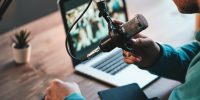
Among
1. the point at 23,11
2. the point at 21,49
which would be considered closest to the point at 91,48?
the point at 21,49

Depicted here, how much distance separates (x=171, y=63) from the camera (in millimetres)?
1190

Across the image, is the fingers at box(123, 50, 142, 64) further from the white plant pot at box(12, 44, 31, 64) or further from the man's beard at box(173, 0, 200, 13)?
the white plant pot at box(12, 44, 31, 64)

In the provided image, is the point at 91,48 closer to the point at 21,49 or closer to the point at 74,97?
the point at 21,49

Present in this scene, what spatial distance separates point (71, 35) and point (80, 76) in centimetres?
16

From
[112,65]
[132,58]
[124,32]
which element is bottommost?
[112,65]

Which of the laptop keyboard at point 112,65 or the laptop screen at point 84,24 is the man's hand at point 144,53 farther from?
the laptop screen at point 84,24

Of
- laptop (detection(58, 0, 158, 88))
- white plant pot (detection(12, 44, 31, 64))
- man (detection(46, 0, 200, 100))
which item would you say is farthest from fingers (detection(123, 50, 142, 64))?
white plant pot (detection(12, 44, 31, 64))

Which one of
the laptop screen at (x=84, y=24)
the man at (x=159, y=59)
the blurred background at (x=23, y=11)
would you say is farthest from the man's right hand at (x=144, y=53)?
the blurred background at (x=23, y=11)

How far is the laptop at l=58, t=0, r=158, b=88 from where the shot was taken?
1281 mm

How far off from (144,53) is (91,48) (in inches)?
13.8

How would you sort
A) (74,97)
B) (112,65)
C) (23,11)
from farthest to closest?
1. (23,11)
2. (112,65)
3. (74,97)

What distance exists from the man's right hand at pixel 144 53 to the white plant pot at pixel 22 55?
470 mm

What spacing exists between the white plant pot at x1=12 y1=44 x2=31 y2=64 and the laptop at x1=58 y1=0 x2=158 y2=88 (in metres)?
0.20

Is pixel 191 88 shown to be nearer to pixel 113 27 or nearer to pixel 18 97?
pixel 113 27
